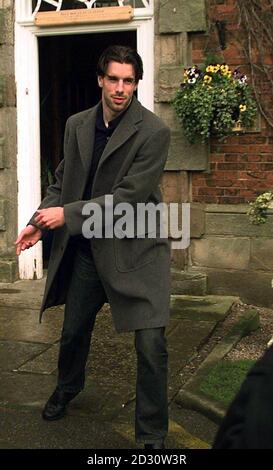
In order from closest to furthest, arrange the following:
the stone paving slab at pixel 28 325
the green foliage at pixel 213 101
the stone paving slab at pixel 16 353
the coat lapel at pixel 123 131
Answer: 1. the coat lapel at pixel 123 131
2. the stone paving slab at pixel 16 353
3. the stone paving slab at pixel 28 325
4. the green foliage at pixel 213 101

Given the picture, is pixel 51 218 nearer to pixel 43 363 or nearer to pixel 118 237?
pixel 118 237

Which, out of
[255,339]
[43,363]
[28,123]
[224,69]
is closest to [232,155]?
[224,69]

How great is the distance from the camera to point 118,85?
362 cm

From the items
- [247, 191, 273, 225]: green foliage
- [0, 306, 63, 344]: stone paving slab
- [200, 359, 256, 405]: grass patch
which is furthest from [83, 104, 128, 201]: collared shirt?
[0, 306, 63, 344]: stone paving slab

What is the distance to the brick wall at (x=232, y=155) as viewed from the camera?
649cm

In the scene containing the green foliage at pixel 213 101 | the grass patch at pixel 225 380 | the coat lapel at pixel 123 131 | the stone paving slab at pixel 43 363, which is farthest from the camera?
the green foliage at pixel 213 101

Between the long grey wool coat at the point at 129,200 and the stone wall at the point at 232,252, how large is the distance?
2.93m

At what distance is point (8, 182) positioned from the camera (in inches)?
286

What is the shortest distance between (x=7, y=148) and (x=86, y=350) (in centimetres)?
369

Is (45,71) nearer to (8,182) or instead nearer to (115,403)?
(8,182)

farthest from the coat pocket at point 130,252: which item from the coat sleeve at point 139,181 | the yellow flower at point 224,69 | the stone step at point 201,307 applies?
the yellow flower at point 224,69

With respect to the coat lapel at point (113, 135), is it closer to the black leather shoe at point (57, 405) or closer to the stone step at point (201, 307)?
the black leather shoe at point (57, 405)

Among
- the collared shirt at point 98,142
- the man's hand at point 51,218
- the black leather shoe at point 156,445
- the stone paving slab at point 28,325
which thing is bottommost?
the stone paving slab at point 28,325

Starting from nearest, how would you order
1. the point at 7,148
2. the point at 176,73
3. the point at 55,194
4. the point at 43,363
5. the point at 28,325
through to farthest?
the point at 55,194
the point at 43,363
the point at 28,325
the point at 176,73
the point at 7,148
